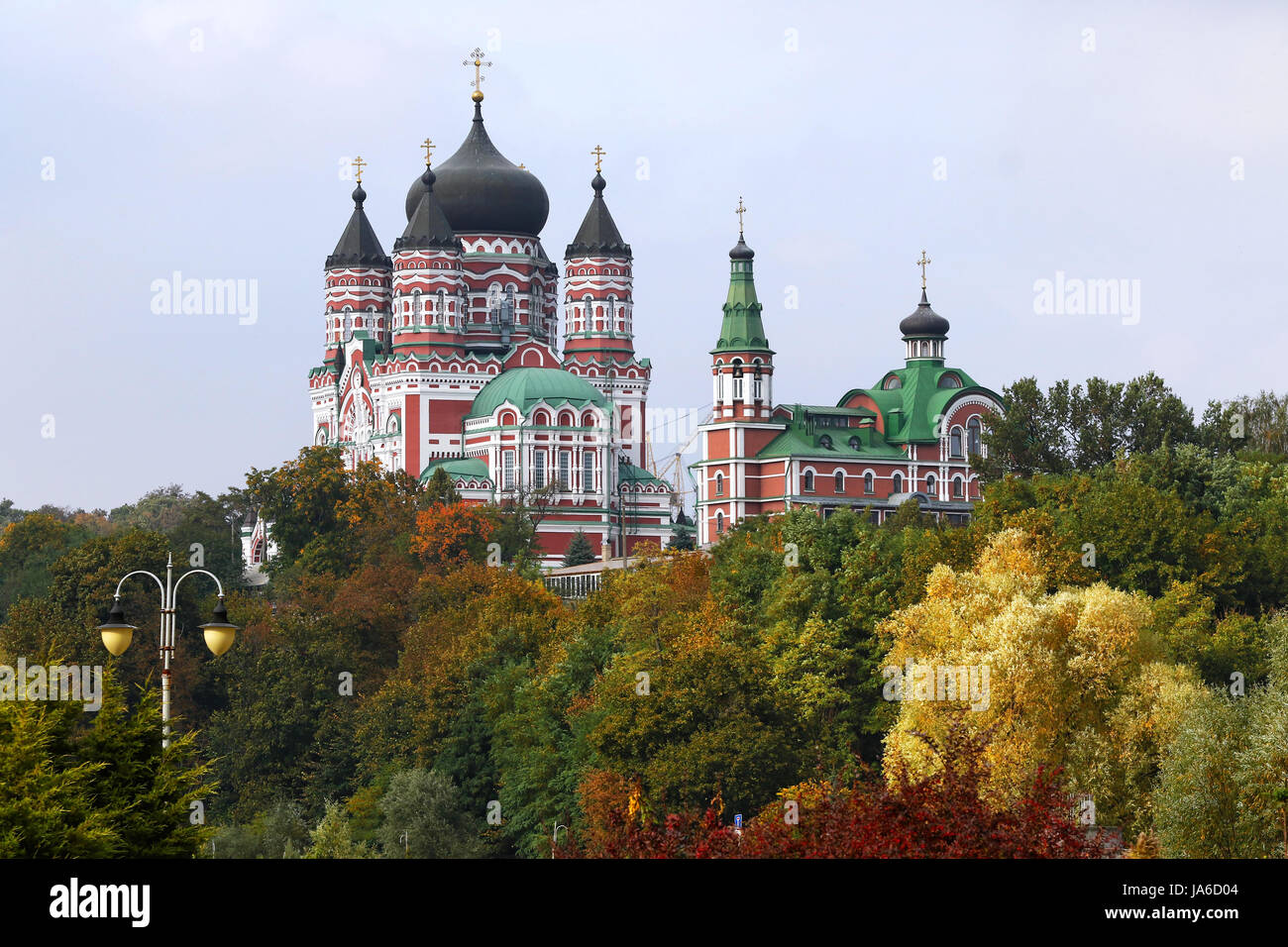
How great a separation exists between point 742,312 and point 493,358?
1260cm

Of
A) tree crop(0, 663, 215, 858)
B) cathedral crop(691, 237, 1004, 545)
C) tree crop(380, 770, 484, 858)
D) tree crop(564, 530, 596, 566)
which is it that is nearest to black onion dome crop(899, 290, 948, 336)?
cathedral crop(691, 237, 1004, 545)

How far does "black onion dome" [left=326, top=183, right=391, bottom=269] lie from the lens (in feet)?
347

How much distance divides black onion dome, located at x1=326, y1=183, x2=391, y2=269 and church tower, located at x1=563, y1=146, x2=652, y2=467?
10.1 m

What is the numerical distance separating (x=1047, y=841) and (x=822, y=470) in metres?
68.0

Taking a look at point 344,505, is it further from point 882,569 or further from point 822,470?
point 882,569

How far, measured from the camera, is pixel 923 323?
314 feet

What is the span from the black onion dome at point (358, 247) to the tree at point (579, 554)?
22.3m
